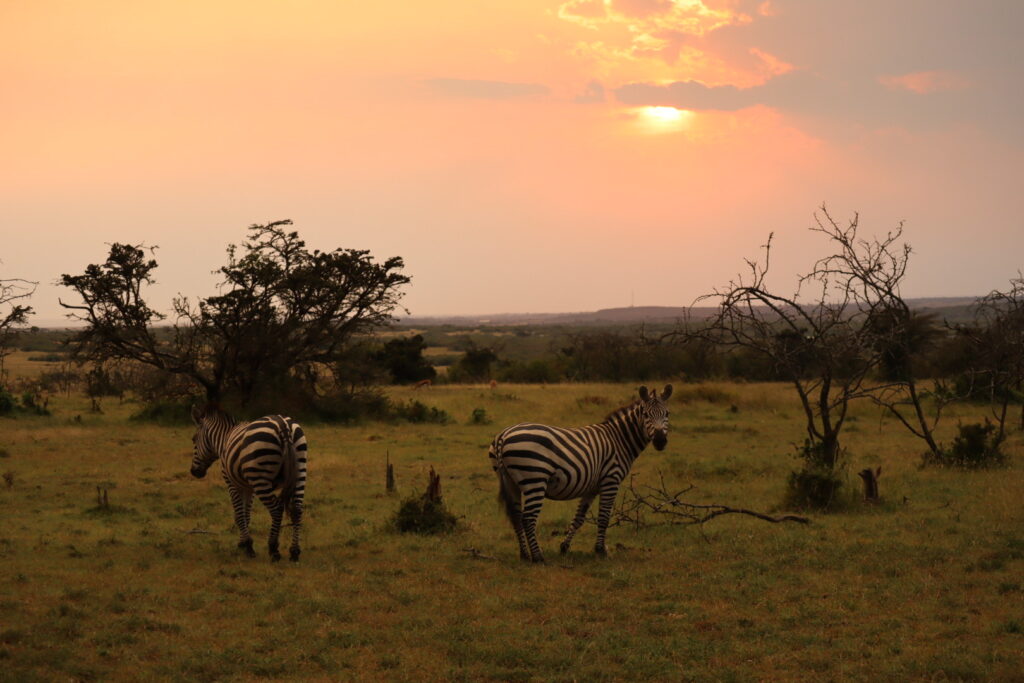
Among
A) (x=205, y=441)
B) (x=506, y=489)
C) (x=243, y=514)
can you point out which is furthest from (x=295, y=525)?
(x=506, y=489)

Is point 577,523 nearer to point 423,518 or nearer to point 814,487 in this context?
point 423,518

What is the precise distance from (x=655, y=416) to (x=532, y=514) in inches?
80.7

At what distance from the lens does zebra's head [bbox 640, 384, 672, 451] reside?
37.5 feet

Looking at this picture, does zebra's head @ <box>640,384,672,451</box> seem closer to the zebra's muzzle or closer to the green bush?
the zebra's muzzle

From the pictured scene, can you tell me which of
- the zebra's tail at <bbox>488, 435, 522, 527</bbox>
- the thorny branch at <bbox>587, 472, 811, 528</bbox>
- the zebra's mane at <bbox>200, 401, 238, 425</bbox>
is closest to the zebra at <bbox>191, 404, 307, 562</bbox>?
the zebra's mane at <bbox>200, 401, 238, 425</bbox>

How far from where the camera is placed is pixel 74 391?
4291 centimetres

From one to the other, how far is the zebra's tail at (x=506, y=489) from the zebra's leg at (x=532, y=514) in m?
0.14

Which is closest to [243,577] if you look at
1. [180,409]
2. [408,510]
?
[408,510]

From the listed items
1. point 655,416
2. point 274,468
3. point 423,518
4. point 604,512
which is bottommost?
point 423,518

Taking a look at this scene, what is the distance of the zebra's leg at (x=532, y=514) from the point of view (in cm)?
1066

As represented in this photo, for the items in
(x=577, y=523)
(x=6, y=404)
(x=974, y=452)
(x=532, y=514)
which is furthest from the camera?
(x=6, y=404)

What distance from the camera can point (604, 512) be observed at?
37.8 ft

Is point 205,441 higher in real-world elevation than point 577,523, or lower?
higher

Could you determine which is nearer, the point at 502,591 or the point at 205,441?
the point at 502,591
